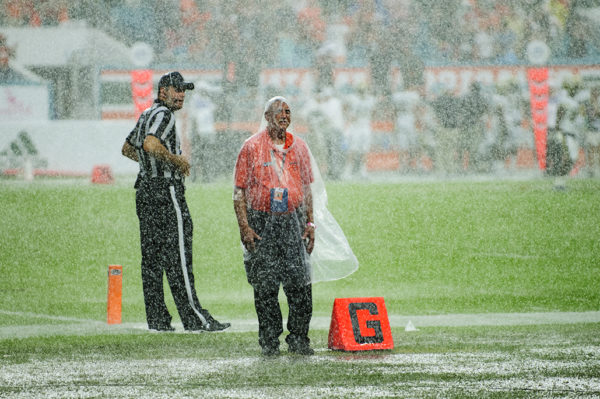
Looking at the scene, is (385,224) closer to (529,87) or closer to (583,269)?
(583,269)

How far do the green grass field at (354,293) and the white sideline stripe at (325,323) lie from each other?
0.18 feet

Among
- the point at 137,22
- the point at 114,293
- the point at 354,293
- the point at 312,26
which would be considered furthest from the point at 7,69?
the point at 114,293

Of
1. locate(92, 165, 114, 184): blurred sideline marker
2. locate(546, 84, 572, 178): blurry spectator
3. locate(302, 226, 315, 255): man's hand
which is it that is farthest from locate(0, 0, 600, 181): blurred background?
locate(302, 226, 315, 255): man's hand

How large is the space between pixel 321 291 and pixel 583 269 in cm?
300

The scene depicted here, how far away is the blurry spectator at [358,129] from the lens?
2203cm

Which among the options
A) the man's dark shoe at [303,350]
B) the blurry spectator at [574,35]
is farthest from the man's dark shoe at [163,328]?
the blurry spectator at [574,35]

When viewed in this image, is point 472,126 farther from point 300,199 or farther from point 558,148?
point 300,199

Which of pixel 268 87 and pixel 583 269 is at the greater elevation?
pixel 268 87

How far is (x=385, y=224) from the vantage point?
16141 mm

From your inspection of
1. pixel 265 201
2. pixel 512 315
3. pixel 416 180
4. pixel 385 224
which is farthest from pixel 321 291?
pixel 416 180

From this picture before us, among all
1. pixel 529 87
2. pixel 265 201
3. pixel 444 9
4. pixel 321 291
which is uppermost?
pixel 444 9

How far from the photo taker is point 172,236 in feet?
27.2

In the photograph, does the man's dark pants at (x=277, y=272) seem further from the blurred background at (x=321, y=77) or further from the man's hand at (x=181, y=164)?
the blurred background at (x=321, y=77)

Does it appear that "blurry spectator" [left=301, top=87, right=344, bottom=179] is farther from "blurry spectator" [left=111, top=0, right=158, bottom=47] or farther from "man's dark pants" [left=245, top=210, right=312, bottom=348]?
"man's dark pants" [left=245, top=210, right=312, bottom=348]
